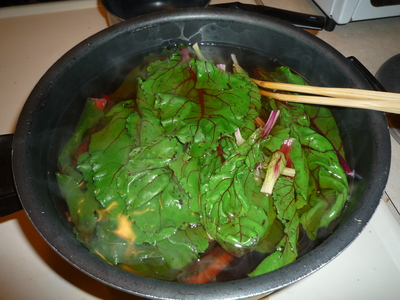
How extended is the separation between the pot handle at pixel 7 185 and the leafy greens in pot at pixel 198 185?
14 cm

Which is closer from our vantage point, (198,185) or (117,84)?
(198,185)

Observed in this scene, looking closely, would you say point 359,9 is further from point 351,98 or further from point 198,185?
point 198,185

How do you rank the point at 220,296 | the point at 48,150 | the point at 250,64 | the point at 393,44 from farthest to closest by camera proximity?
the point at 393,44 < the point at 250,64 < the point at 48,150 < the point at 220,296

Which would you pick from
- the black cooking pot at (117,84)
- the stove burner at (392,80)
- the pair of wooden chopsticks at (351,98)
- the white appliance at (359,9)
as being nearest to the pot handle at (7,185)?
the black cooking pot at (117,84)

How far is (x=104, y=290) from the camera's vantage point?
3.03 ft

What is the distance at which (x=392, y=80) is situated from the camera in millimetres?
1298

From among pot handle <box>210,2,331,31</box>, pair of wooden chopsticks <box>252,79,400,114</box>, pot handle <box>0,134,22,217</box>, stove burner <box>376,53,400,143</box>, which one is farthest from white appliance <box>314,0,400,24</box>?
pot handle <box>0,134,22,217</box>

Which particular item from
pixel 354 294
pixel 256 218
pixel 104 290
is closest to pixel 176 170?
pixel 256 218

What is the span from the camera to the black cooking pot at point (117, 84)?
563mm

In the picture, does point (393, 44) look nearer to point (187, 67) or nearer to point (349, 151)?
point (349, 151)

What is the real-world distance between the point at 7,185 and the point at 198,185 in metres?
0.48

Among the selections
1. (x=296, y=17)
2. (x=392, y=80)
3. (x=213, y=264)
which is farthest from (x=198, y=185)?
(x=392, y=80)

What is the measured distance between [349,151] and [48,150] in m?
0.93

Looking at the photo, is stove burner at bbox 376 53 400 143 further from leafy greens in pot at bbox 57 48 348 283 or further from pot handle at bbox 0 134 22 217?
pot handle at bbox 0 134 22 217
